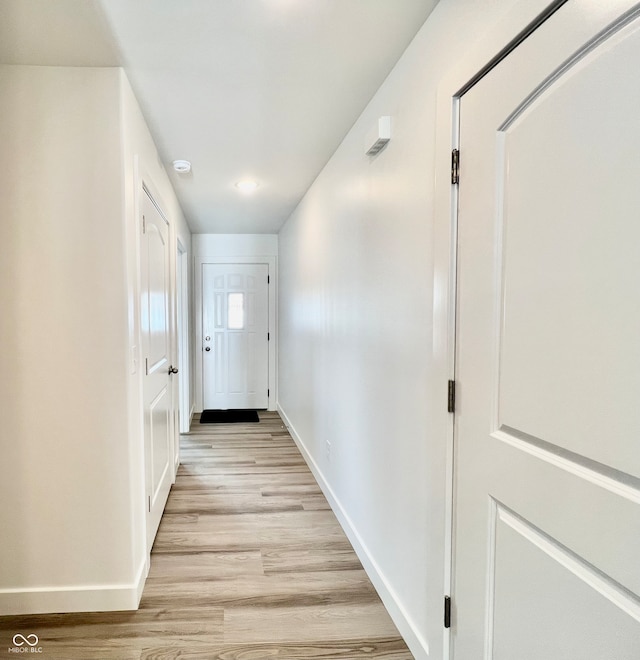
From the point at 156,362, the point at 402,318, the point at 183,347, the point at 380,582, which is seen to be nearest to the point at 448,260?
the point at 402,318

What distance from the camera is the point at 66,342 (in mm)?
1810

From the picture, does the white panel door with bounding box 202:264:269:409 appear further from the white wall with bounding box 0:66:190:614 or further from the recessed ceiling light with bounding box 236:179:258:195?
the white wall with bounding box 0:66:190:614

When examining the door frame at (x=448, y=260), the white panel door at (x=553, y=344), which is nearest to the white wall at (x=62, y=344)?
the door frame at (x=448, y=260)

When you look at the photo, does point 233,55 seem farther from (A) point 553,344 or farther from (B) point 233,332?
(B) point 233,332

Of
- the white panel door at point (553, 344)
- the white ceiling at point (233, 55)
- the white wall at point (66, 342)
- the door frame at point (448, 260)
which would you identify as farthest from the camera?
the white wall at point (66, 342)

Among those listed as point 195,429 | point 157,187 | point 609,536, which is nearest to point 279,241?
point 195,429

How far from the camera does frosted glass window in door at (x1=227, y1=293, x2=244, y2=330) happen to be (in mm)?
5621

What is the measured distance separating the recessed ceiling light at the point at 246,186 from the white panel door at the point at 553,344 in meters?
2.34

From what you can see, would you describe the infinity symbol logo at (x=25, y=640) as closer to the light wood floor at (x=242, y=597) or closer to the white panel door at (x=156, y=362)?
the light wood floor at (x=242, y=597)

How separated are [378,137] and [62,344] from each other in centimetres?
156

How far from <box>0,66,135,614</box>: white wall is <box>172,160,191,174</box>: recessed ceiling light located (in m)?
1.07

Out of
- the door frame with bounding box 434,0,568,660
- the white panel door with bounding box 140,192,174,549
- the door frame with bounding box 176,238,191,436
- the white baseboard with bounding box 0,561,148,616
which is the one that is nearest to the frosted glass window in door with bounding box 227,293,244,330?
the door frame with bounding box 176,238,191,436

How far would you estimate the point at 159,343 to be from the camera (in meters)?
2.65

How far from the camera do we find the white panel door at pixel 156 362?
2223 mm
